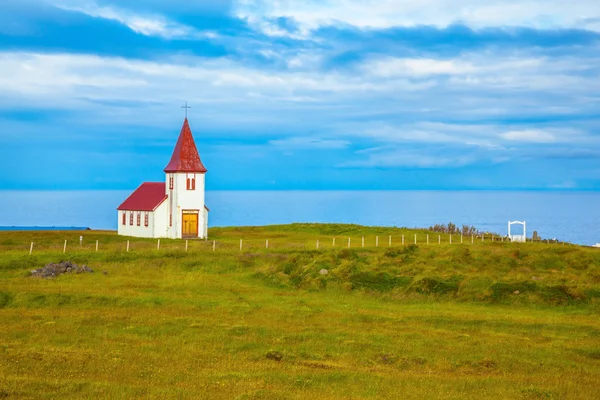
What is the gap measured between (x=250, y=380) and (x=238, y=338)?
6.29 metres

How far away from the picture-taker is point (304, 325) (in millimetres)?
29812

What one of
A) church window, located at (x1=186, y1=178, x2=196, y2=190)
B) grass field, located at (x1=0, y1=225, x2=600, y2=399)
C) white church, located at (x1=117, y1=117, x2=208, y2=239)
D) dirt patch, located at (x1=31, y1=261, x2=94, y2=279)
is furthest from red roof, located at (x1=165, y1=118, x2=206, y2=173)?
dirt patch, located at (x1=31, y1=261, x2=94, y2=279)

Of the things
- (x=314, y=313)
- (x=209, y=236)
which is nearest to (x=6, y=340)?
(x=314, y=313)

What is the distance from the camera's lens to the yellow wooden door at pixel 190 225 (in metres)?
74.5

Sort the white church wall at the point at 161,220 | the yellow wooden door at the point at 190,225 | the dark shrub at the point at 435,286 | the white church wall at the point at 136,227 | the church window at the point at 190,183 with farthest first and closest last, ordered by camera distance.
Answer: the yellow wooden door at the point at 190,225 → the church window at the point at 190,183 → the white church wall at the point at 136,227 → the white church wall at the point at 161,220 → the dark shrub at the point at 435,286

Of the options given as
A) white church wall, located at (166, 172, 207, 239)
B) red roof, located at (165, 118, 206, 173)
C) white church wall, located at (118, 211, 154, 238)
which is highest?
red roof, located at (165, 118, 206, 173)

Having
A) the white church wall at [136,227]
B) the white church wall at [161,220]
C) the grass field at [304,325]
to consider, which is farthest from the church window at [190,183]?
the grass field at [304,325]

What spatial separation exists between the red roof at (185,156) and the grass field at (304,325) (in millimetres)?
21851

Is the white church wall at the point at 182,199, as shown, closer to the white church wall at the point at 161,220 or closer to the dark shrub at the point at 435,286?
the white church wall at the point at 161,220

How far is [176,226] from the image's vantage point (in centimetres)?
7419

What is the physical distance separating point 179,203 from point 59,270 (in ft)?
102

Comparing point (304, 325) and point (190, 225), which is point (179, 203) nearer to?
point (190, 225)

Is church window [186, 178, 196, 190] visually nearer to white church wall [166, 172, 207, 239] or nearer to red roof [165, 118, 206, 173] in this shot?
white church wall [166, 172, 207, 239]

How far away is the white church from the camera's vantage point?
73.8 meters
